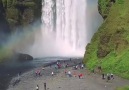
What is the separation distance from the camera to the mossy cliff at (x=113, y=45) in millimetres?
61031

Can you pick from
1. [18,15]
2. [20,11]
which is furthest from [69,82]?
[20,11]

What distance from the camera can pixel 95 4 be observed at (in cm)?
10650

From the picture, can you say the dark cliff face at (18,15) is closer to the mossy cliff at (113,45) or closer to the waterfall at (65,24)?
the waterfall at (65,24)

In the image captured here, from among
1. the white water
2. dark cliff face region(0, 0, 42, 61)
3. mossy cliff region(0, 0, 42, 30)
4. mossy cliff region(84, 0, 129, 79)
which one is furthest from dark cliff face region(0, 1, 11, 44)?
mossy cliff region(84, 0, 129, 79)

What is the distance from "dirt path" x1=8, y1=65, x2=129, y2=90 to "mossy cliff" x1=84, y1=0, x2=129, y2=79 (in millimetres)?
2966

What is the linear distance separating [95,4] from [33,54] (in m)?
24.8

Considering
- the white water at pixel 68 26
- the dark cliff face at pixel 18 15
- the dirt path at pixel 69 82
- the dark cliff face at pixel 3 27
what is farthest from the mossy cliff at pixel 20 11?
the dirt path at pixel 69 82

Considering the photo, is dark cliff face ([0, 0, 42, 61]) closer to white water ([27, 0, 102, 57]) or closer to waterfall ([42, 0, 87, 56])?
waterfall ([42, 0, 87, 56])

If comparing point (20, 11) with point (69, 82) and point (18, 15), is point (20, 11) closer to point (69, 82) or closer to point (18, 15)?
point (18, 15)

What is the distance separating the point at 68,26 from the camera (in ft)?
348

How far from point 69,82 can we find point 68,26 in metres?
50.4

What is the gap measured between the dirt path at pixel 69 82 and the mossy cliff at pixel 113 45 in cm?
297

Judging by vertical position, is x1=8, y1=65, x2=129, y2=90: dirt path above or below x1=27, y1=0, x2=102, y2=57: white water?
below

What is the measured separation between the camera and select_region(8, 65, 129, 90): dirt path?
53.1 meters
